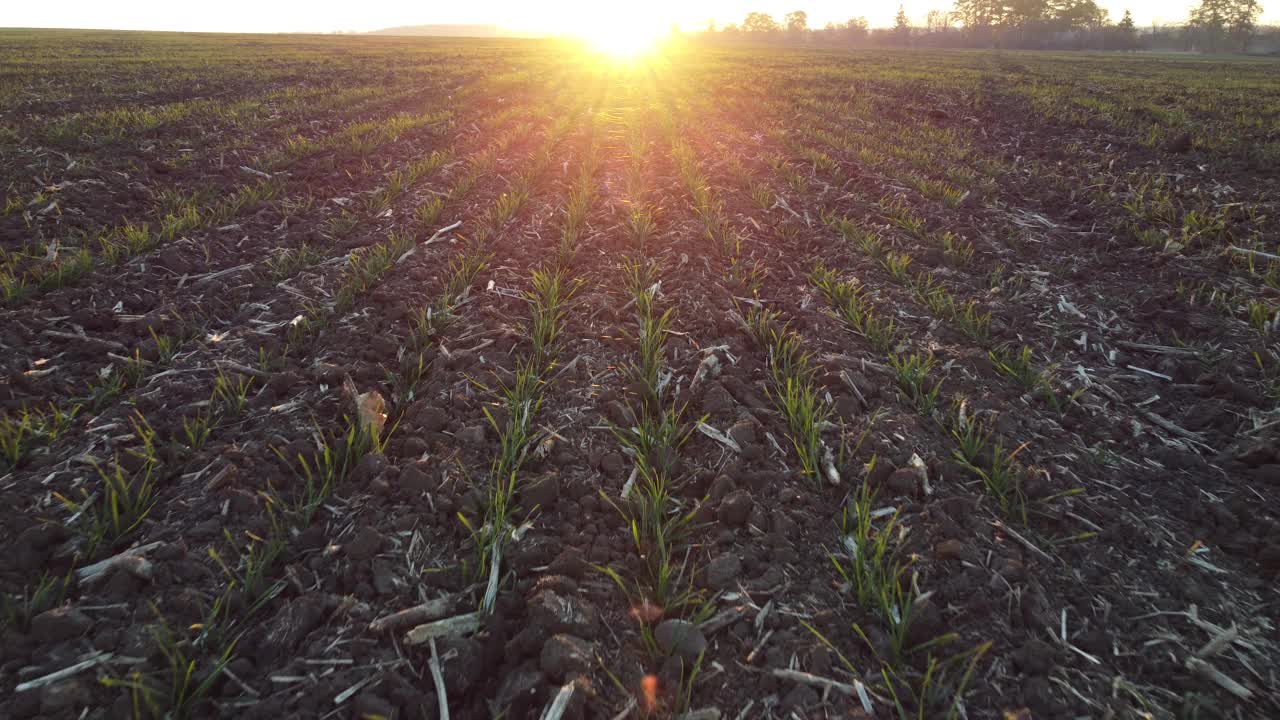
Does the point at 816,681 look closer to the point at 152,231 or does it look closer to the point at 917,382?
the point at 917,382

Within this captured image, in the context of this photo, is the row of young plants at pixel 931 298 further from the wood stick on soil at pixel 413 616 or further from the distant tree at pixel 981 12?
the distant tree at pixel 981 12

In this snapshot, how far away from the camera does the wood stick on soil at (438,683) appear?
5.00 ft

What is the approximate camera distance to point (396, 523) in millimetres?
2084

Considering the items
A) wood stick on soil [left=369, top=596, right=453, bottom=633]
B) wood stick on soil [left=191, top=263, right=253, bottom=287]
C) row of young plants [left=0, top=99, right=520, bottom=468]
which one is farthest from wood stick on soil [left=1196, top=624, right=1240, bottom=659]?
wood stick on soil [left=191, top=263, right=253, bottom=287]

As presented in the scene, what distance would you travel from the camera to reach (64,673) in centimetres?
153

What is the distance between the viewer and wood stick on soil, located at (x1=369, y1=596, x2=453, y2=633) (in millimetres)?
1727

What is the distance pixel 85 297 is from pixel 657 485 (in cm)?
400

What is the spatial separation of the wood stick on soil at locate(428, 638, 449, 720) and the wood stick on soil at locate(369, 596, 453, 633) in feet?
0.35

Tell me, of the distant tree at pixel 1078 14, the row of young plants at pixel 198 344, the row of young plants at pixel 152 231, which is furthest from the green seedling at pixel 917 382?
the distant tree at pixel 1078 14

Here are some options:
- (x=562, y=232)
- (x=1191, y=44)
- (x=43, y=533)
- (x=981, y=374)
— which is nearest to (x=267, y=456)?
(x=43, y=533)

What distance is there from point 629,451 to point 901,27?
81.7 metres

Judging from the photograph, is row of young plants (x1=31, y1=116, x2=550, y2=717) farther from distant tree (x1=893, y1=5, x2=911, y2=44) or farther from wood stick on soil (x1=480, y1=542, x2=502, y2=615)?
distant tree (x1=893, y1=5, x2=911, y2=44)

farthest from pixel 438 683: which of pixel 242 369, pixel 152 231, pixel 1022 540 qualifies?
pixel 152 231

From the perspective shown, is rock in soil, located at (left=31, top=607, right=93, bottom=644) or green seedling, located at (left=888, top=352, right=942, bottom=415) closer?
rock in soil, located at (left=31, top=607, right=93, bottom=644)
